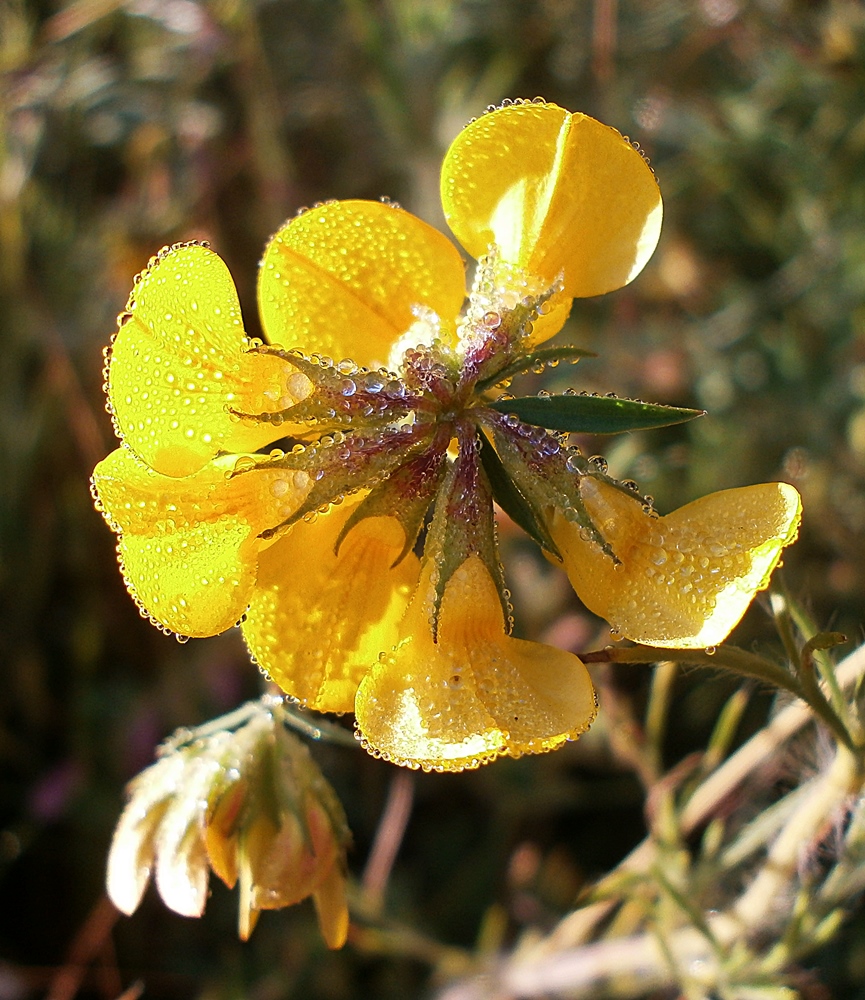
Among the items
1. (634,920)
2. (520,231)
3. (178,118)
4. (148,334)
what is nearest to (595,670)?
(634,920)

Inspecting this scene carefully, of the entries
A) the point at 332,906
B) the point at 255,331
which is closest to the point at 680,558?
the point at 332,906

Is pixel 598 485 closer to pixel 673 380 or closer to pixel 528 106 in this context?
pixel 528 106

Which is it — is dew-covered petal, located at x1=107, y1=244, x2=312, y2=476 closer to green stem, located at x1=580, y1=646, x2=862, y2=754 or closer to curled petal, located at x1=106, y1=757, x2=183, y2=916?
green stem, located at x1=580, y1=646, x2=862, y2=754

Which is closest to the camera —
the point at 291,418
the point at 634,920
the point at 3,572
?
the point at 291,418

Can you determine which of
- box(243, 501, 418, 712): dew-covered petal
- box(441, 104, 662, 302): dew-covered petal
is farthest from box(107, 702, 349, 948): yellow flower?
box(441, 104, 662, 302): dew-covered petal

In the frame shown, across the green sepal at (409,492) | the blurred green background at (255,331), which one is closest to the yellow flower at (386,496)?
the green sepal at (409,492)

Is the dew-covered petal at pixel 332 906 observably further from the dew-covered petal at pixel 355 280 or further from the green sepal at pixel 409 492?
the dew-covered petal at pixel 355 280
